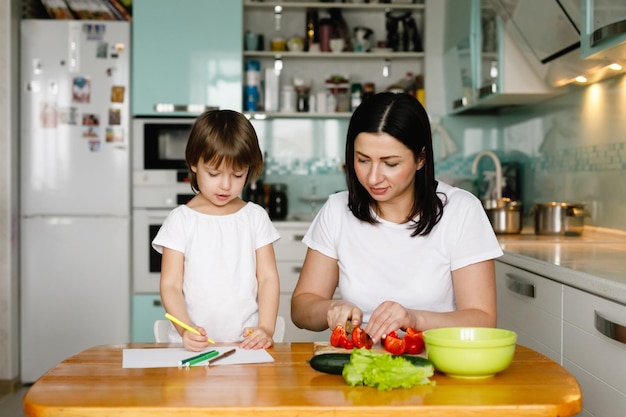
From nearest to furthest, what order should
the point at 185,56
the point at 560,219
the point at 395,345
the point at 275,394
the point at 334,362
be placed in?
the point at 275,394
the point at 334,362
the point at 395,345
the point at 560,219
the point at 185,56

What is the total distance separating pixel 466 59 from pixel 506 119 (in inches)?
25.4

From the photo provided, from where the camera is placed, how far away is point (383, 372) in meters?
1.27

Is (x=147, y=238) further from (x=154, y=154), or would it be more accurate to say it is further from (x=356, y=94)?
(x=356, y=94)

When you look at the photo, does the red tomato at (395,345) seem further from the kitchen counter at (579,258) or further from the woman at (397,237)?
the kitchen counter at (579,258)

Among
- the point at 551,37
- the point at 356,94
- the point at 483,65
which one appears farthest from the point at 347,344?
the point at 356,94

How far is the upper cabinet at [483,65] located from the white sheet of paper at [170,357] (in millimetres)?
2447

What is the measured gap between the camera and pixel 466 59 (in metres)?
4.22

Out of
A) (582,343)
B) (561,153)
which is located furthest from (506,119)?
(582,343)

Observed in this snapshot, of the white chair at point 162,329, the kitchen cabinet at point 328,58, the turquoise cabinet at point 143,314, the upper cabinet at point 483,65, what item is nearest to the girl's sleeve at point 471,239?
the white chair at point 162,329

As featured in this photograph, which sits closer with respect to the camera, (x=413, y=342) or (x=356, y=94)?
(x=413, y=342)

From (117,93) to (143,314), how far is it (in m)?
1.19

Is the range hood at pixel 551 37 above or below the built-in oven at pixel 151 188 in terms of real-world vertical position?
above

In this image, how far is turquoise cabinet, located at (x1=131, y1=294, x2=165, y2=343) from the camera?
4.34m

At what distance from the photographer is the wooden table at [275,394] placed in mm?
1184
